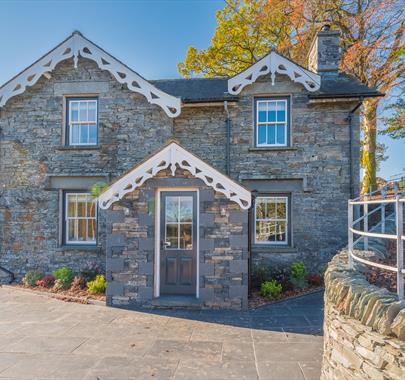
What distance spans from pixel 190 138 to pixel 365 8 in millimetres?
12610

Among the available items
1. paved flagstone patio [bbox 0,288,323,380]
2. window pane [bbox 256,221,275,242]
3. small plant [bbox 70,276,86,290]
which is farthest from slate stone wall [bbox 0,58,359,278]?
paved flagstone patio [bbox 0,288,323,380]

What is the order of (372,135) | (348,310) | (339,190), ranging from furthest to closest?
(372,135) < (339,190) < (348,310)

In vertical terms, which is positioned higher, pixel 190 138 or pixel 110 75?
pixel 110 75

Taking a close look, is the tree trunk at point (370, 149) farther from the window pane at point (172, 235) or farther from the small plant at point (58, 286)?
the small plant at point (58, 286)

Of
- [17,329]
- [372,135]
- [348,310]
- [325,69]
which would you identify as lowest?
[17,329]

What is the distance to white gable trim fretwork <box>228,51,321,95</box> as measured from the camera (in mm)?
10641

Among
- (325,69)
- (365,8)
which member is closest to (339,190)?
(325,69)

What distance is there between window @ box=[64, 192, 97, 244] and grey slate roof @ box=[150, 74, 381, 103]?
4.93 metres

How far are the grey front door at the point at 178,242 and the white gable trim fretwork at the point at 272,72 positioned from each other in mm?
4746

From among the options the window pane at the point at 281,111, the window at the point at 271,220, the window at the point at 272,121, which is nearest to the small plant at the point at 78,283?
the window at the point at 271,220

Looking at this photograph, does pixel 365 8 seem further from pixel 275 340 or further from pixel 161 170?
pixel 275 340

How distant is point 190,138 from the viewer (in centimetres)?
1113

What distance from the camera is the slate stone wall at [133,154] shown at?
10594mm

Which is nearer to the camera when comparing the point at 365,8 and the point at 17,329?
the point at 17,329
